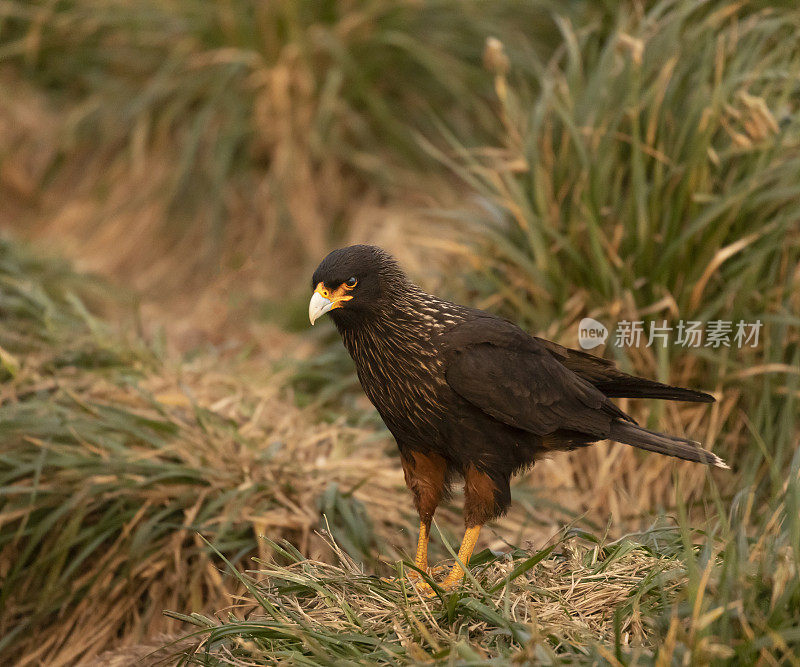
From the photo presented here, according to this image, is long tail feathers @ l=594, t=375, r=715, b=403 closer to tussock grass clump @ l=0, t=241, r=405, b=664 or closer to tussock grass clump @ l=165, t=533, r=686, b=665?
tussock grass clump @ l=165, t=533, r=686, b=665

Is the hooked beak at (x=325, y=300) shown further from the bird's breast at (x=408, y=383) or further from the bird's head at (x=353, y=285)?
the bird's breast at (x=408, y=383)

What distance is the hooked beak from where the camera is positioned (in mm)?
2250

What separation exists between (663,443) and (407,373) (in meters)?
0.69

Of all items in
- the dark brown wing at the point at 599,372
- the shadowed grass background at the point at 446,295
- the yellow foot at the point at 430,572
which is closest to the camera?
the shadowed grass background at the point at 446,295

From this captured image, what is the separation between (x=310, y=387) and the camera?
3.95 m

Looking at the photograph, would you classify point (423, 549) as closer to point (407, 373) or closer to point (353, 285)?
point (407, 373)

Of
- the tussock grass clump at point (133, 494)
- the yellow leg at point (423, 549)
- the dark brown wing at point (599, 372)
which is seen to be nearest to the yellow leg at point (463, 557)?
the yellow leg at point (423, 549)

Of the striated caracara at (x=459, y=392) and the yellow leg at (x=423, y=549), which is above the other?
the striated caracara at (x=459, y=392)

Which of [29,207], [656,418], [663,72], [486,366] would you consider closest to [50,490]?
[486,366]

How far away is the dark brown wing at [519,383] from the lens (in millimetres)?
2279

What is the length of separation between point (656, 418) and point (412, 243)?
1696mm

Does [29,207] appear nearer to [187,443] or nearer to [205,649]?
[187,443]

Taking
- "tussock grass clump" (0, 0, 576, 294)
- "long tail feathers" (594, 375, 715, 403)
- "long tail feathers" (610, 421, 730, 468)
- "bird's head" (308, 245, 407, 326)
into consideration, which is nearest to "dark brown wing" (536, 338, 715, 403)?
"long tail feathers" (594, 375, 715, 403)

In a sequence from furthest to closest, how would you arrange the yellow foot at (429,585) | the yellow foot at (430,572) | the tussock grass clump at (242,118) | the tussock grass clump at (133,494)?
1. the tussock grass clump at (242,118)
2. the tussock grass clump at (133,494)
3. the yellow foot at (430,572)
4. the yellow foot at (429,585)
